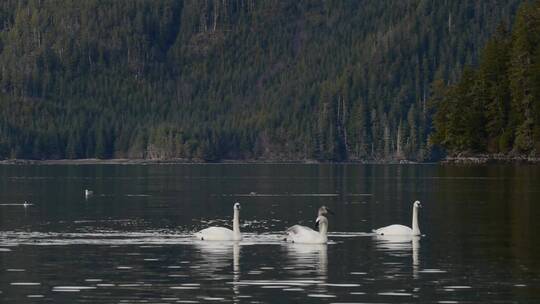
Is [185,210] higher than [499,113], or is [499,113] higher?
[499,113]

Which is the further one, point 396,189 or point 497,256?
point 396,189

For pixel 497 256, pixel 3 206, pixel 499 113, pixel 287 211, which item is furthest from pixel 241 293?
pixel 499 113

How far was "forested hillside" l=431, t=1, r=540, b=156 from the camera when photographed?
598 feet

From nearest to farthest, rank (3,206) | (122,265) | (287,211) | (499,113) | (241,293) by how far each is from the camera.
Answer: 1. (241,293)
2. (122,265)
3. (287,211)
4. (3,206)
5. (499,113)

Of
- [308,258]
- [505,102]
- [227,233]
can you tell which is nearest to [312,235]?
[227,233]

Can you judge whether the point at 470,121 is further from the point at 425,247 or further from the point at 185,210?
the point at 425,247

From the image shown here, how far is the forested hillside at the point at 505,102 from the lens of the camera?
598ft

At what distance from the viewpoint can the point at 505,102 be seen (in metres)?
195

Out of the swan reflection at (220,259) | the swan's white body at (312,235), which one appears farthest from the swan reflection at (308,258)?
the swan reflection at (220,259)

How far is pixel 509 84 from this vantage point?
633 ft

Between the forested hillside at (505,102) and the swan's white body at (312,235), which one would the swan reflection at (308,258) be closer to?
A: the swan's white body at (312,235)

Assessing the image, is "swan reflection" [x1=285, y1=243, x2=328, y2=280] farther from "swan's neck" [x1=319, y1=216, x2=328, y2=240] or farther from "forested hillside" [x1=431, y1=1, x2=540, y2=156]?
"forested hillside" [x1=431, y1=1, x2=540, y2=156]

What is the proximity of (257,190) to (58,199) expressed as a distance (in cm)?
2427

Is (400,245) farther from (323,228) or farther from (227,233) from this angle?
(227,233)
